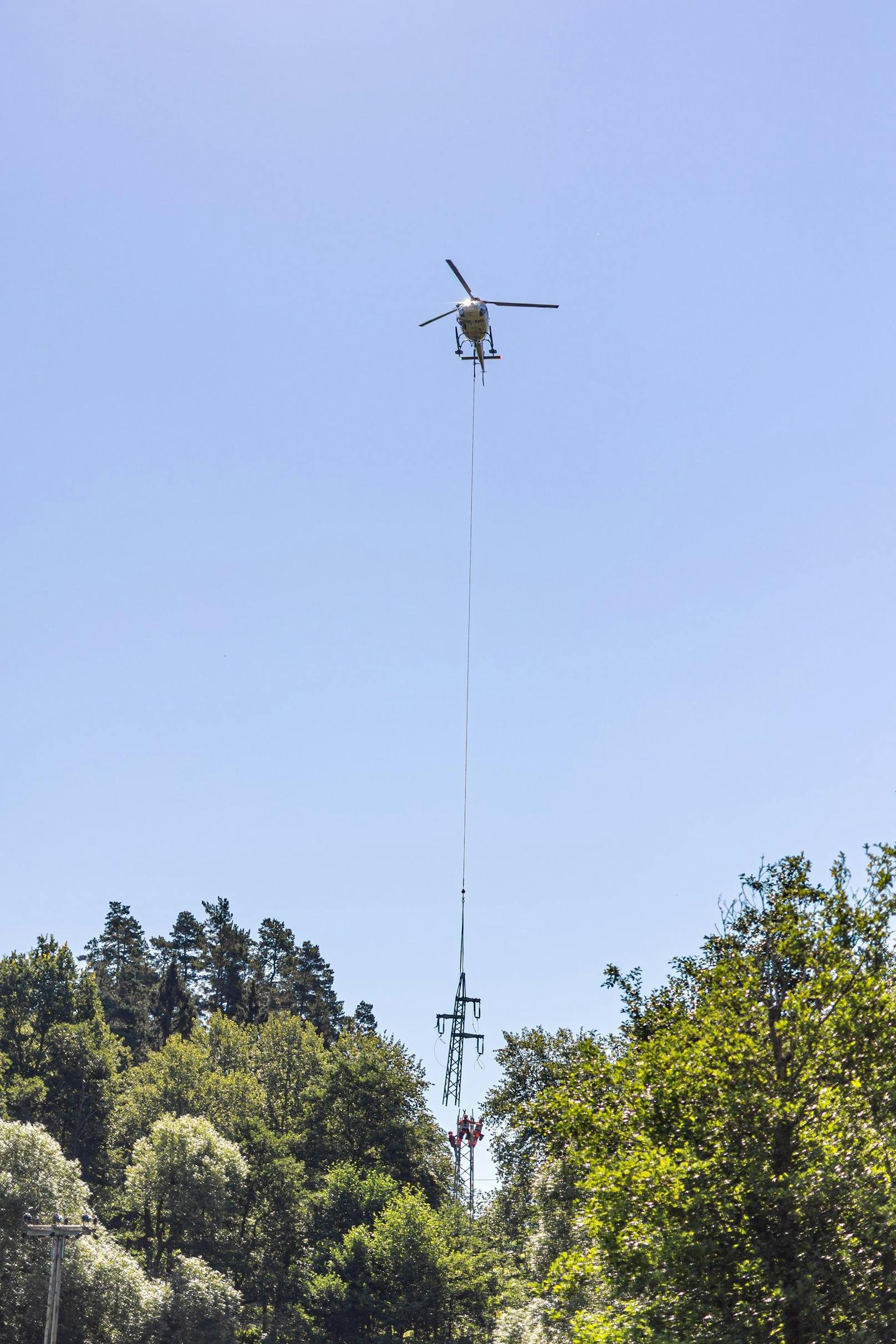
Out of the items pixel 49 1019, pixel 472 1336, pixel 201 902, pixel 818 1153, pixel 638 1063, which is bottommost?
pixel 472 1336

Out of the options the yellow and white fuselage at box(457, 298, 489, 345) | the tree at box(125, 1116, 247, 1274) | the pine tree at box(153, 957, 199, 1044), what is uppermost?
the yellow and white fuselage at box(457, 298, 489, 345)

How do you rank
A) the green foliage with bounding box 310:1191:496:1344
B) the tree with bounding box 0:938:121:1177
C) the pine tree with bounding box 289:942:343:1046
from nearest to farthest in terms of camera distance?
1. the green foliage with bounding box 310:1191:496:1344
2. the tree with bounding box 0:938:121:1177
3. the pine tree with bounding box 289:942:343:1046

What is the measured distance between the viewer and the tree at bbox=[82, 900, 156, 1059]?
372ft

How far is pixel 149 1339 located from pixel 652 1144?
4119 centimetres

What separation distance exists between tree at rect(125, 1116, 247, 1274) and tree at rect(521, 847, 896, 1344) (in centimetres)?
4586

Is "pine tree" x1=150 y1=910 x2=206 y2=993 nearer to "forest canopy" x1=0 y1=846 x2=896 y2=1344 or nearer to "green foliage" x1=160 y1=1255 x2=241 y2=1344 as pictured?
"forest canopy" x1=0 y1=846 x2=896 y2=1344

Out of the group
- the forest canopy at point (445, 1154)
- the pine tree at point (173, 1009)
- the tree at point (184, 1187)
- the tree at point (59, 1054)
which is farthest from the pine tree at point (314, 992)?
the tree at point (184, 1187)

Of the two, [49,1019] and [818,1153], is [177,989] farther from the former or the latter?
[818,1153]

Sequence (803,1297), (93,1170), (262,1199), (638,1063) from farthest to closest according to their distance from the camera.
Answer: (93,1170) < (262,1199) < (638,1063) < (803,1297)

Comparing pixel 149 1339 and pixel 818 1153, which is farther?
pixel 149 1339

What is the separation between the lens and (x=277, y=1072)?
84438mm

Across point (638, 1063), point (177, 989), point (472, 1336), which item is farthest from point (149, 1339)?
point (177, 989)

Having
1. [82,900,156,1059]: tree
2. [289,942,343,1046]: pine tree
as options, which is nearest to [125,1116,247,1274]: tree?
[82,900,156,1059]: tree

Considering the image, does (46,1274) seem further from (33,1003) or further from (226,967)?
(226,967)
